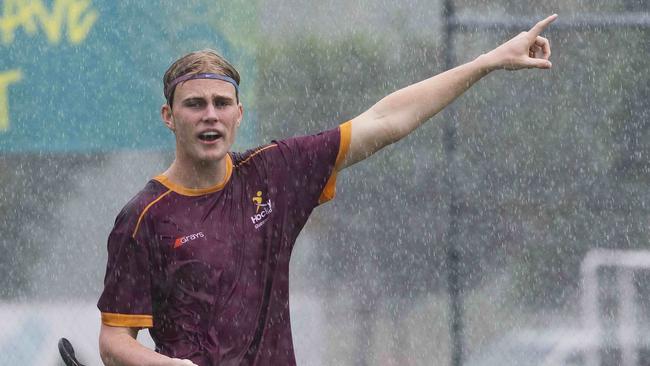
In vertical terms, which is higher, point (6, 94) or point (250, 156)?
point (6, 94)

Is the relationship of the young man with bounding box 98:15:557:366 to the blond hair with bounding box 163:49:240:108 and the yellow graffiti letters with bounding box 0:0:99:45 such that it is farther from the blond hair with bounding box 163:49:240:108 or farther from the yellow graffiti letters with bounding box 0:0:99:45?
the yellow graffiti letters with bounding box 0:0:99:45

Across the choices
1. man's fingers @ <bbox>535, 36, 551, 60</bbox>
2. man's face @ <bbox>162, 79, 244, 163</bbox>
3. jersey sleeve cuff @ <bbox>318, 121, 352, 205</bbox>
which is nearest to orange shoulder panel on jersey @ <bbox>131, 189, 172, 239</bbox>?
man's face @ <bbox>162, 79, 244, 163</bbox>

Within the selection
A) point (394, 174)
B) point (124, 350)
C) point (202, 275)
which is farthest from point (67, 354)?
point (394, 174)

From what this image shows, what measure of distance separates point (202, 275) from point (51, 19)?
287 cm

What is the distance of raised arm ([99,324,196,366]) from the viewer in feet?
10.7

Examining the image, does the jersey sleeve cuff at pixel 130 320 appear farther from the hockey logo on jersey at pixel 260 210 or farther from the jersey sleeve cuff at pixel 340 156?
the jersey sleeve cuff at pixel 340 156

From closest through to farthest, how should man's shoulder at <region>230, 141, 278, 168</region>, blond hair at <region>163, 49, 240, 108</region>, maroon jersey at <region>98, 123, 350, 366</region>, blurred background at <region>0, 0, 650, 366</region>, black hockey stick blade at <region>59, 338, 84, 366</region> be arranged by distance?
maroon jersey at <region>98, 123, 350, 366</region> → blond hair at <region>163, 49, 240, 108</region> → man's shoulder at <region>230, 141, 278, 168</region> → black hockey stick blade at <region>59, 338, 84, 366</region> → blurred background at <region>0, 0, 650, 366</region>

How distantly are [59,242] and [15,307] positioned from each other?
367 millimetres

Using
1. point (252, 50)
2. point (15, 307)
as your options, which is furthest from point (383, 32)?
point (15, 307)

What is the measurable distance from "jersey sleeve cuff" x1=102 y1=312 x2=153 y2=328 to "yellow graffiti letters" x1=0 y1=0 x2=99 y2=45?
2742mm

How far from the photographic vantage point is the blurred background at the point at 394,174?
19.2 ft

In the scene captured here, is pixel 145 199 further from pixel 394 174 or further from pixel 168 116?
pixel 394 174

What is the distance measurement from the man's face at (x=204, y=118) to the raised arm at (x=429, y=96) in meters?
0.39

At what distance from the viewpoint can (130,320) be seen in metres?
3.40
